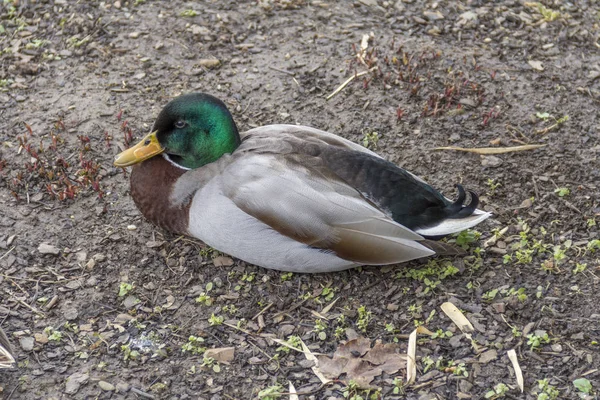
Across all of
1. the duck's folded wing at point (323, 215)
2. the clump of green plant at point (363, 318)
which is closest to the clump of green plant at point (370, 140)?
the duck's folded wing at point (323, 215)

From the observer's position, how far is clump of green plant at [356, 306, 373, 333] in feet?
13.4

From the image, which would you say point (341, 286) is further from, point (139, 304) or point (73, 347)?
point (73, 347)

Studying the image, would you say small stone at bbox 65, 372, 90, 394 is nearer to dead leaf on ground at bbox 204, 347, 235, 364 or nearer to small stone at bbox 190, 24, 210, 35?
dead leaf on ground at bbox 204, 347, 235, 364

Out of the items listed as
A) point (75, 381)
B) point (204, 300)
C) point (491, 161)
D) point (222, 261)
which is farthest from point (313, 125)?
point (75, 381)

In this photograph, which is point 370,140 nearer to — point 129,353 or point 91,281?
point 91,281

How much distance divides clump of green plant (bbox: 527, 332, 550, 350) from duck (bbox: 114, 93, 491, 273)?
636mm

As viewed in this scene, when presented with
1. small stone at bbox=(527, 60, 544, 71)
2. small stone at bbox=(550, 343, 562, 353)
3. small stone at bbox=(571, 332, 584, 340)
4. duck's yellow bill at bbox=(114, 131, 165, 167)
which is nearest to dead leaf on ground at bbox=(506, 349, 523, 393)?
small stone at bbox=(550, 343, 562, 353)

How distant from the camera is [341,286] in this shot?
436 cm

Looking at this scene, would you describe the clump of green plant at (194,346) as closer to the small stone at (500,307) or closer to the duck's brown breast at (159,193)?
the duck's brown breast at (159,193)

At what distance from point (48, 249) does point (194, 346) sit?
1.19m

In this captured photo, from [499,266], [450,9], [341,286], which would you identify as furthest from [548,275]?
[450,9]

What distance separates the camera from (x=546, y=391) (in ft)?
12.1

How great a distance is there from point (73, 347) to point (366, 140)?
7.79 ft

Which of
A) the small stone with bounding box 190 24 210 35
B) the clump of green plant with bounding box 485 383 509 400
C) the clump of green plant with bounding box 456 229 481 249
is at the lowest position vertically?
the clump of green plant with bounding box 485 383 509 400
